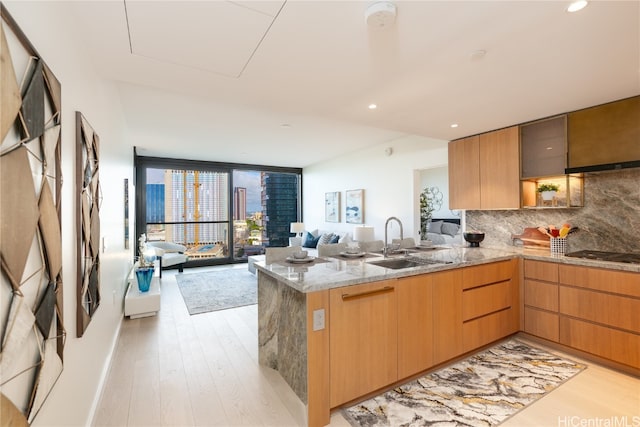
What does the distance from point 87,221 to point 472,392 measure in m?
2.92

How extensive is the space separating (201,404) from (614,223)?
407 centimetres

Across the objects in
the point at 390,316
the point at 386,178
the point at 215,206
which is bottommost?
the point at 390,316

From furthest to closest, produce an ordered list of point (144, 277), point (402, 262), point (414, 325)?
point (144, 277) → point (402, 262) → point (414, 325)

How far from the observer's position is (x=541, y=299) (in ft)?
9.59

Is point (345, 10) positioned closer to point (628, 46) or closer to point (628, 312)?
point (628, 46)

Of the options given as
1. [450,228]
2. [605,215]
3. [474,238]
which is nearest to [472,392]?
[474,238]

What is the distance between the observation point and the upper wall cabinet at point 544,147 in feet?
9.99

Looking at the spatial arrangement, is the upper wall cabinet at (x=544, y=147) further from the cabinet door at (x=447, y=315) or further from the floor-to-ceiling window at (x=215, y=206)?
the floor-to-ceiling window at (x=215, y=206)

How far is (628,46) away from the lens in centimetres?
184

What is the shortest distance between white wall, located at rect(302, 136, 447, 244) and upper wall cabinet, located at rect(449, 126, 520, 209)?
424 mm

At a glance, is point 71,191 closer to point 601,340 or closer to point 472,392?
point 472,392

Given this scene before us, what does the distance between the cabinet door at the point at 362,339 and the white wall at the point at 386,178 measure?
2.83 meters

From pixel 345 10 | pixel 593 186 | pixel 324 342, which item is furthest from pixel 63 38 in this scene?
pixel 593 186

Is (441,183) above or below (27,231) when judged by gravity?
above
